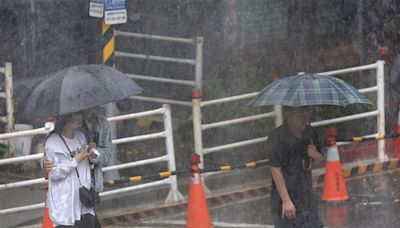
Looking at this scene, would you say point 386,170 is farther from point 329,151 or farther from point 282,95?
point 282,95

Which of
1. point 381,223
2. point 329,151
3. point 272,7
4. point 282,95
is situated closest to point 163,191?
point 329,151

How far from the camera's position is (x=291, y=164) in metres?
6.55

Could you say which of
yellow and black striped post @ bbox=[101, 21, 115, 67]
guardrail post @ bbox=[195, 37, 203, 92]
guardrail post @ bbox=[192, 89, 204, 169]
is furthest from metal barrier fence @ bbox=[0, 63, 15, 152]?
guardrail post @ bbox=[195, 37, 203, 92]

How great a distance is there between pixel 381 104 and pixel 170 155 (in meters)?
3.24

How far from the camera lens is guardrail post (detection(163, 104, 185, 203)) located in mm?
10000

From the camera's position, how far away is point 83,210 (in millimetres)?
6344

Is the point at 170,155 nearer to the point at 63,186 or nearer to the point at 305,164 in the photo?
the point at 305,164

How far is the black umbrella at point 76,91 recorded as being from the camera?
602 centimetres

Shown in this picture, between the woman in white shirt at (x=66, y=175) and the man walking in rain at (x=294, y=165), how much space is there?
1.34 metres

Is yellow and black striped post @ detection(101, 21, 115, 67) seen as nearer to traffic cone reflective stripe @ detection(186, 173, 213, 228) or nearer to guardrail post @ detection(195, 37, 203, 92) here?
traffic cone reflective stripe @ detection(186, 173, 213, 228)

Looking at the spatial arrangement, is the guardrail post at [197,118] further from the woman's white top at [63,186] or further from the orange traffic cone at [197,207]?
the woman's white top at [63,186]

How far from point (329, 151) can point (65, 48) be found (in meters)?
6.56

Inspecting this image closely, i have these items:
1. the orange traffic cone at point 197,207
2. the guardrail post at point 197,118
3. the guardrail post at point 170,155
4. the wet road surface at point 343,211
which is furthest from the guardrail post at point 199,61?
the orange traffic cone at point 197,207

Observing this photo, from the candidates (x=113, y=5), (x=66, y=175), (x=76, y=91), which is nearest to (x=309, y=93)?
(x=76, y=91)
